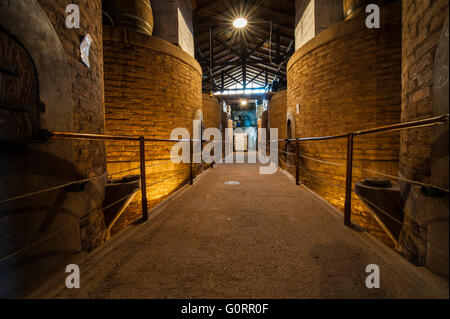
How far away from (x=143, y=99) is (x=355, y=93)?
5597 millimetres

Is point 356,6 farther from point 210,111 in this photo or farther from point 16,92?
point 210,111

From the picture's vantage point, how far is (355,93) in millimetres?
4562

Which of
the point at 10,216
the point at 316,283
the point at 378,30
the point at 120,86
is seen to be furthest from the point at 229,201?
the point at 378,30

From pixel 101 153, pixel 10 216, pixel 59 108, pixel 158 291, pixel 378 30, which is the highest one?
pixel 378 30

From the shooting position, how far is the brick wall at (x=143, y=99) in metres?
4.82

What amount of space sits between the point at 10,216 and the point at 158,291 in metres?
1.66

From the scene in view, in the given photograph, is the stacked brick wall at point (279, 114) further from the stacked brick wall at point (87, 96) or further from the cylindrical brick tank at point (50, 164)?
the cylindrical brick tank at point (50, 164)

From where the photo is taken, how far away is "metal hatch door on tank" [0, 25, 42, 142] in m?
1.59

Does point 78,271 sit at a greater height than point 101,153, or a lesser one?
lesser

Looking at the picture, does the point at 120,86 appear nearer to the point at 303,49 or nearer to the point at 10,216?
the point at 10,216

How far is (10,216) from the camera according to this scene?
1.69 metres

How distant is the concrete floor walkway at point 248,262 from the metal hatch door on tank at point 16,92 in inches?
54.4

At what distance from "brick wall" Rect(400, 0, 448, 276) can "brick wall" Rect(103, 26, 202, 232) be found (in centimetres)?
473

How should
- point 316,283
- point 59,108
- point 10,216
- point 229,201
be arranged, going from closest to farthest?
point 316,283 → point 10,216 → point 59,108 → point 229,201
